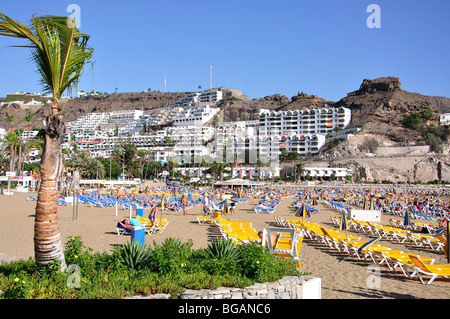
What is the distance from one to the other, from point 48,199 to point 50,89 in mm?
1692

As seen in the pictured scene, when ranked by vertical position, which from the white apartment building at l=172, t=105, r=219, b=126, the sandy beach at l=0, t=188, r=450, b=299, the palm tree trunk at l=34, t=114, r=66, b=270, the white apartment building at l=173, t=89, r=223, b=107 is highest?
the white apartment building at l=173, t=89, r=223, b=107

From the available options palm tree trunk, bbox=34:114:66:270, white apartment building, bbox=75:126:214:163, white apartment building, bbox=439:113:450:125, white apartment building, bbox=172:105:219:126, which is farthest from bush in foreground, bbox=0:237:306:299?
white apartment building, bbox=172:105:219:126

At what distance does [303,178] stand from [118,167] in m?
37.8

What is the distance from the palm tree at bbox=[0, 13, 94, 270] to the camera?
475 centimetres

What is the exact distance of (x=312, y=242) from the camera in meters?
11.4

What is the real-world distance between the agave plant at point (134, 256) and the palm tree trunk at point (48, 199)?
1090mm

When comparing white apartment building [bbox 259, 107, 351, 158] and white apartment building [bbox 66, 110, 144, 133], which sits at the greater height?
white apartment building [bbox 66, 110, 144, 133]

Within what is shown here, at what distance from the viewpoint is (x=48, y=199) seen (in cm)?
476

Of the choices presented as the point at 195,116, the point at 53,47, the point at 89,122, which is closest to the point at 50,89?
the point at 53,47

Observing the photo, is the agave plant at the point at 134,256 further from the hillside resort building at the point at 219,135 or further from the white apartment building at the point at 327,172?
the white apartment building at the point at 327,172

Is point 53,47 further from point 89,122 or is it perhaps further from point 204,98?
point 89,122

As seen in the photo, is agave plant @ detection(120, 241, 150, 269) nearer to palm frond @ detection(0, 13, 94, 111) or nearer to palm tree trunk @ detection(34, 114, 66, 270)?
palm tree trunk @ detection(34, 114, 66, 270)
